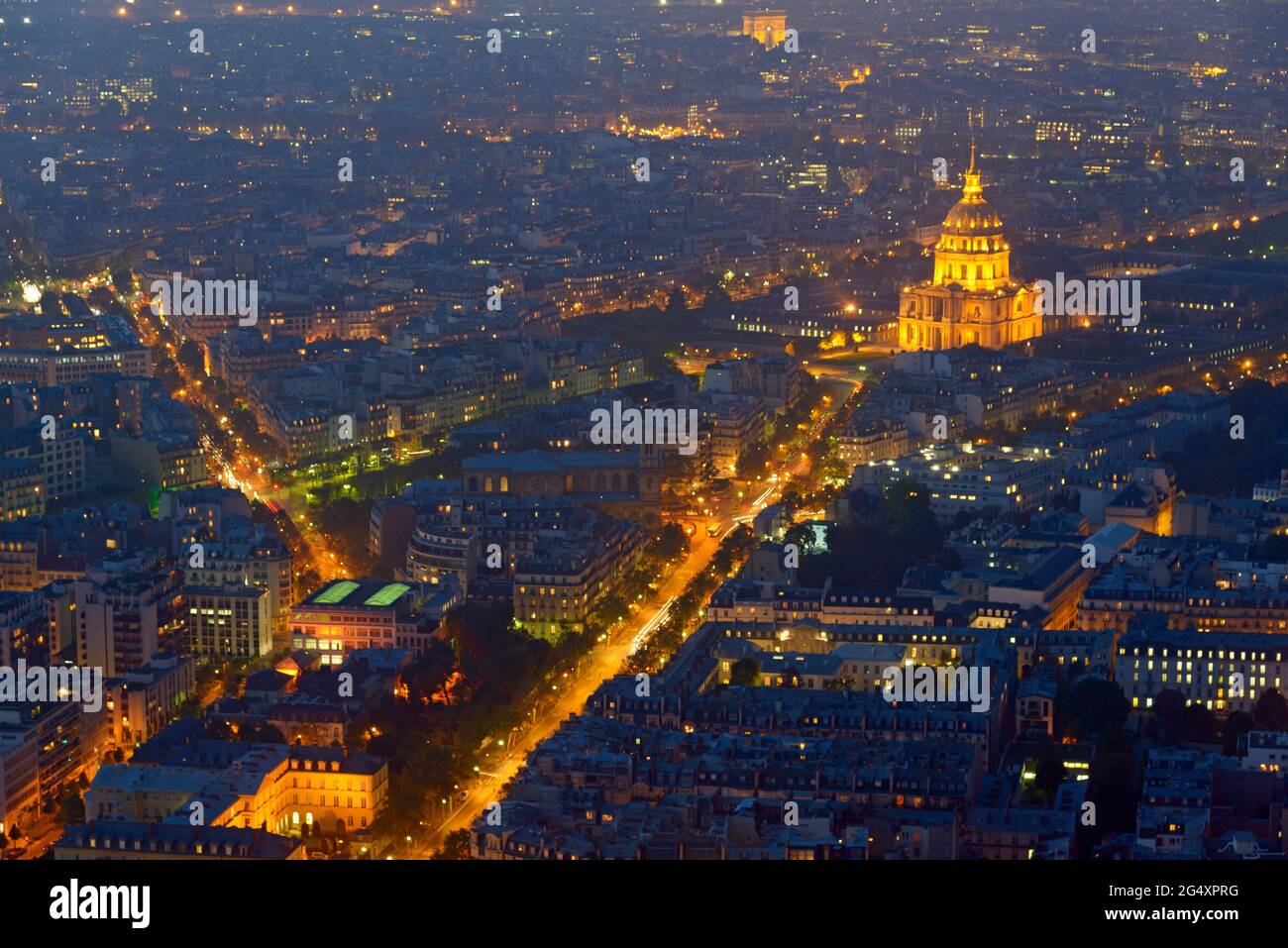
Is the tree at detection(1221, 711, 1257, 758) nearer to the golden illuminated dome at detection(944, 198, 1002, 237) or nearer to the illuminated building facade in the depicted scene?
the golden illuminated dome at detection(944, 198, 1002, 237)

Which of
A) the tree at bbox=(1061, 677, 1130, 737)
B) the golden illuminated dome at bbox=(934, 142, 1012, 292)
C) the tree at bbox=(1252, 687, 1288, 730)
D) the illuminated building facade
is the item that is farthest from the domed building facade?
the illuminated building facade

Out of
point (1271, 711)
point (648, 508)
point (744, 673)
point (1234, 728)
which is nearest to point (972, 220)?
point (648, 508)

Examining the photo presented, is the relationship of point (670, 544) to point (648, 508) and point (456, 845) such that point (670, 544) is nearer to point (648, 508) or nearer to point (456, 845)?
point (648, 508)

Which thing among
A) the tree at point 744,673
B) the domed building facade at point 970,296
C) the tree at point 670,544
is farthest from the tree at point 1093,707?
the domed building facade at point 970,296

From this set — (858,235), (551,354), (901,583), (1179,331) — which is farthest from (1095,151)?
(901,583)

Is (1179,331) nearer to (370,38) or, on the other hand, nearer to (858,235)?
(858,235)
